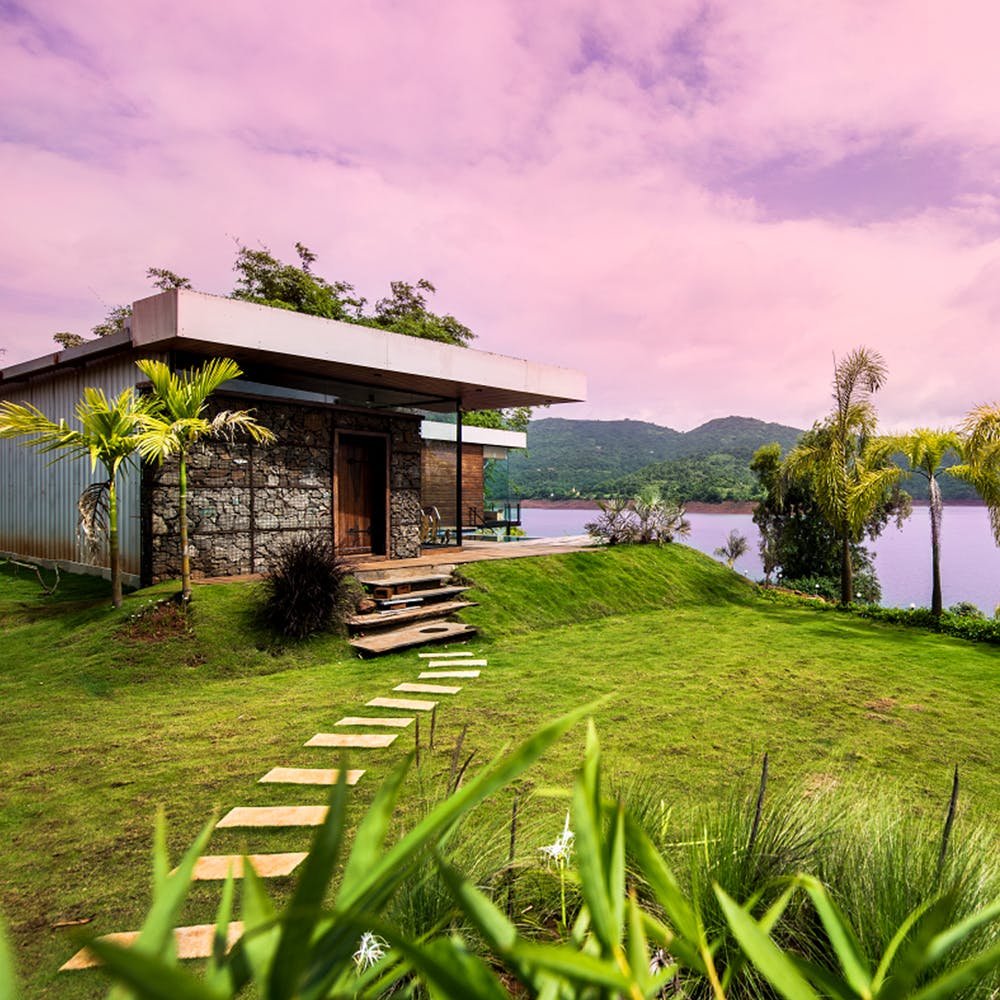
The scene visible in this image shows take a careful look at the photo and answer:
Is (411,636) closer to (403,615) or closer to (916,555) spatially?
(403,615)

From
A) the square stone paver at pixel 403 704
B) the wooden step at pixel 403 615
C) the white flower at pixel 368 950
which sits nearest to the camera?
the white flower at pixel 368 950

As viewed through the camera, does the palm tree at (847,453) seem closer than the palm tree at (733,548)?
Yes

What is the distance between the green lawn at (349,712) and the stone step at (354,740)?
0.39 feet

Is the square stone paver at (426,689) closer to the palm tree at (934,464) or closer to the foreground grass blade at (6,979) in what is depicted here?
the foreground grass blade at (6,979)

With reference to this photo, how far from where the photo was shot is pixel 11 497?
11.5m

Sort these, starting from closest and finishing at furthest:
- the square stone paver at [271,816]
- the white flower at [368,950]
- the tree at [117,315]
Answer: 1. the white flower at [368,950]
2. the square stone paver at [271,816]
3. the tree at [117,315]

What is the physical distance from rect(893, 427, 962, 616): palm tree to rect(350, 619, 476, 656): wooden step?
24.8 ft

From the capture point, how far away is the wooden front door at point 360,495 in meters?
9.95

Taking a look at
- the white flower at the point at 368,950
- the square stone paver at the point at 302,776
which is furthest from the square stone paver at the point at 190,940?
the square stone paver at the point at 302,776

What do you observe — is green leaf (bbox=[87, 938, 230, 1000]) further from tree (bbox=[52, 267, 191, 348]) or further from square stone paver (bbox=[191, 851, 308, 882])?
tree (bbox=[52, 267, 191, 348])

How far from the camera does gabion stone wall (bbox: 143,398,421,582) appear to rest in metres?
7.80

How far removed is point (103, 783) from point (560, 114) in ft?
27.4

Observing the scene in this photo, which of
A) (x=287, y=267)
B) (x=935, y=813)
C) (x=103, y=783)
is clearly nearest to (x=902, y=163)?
(x=935, y=813)

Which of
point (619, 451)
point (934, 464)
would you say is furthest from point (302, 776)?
point (619, 451)
